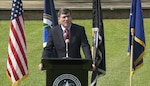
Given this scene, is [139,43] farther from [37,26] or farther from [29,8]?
[29,8]

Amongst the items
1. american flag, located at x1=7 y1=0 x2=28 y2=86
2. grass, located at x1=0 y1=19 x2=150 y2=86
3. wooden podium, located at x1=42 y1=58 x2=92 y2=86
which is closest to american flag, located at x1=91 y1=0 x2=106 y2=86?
american flag, located at x1=7 y1=0 x2=28 y2=86

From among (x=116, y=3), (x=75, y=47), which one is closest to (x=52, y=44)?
(x=75, y=47)

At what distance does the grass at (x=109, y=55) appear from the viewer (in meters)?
10.7

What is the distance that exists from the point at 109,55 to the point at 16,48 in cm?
498

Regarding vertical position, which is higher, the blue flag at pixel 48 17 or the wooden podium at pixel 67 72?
the blue flag at pixel 48 17

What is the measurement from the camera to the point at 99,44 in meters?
8.25

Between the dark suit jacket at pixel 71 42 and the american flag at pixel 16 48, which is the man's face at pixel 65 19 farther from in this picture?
the american flag at pixel 16 48

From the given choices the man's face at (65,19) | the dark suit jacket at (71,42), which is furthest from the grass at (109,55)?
the man's face at (65,19)

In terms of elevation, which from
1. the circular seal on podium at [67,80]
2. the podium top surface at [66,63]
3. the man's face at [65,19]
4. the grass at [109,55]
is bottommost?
the grass at [109,55]

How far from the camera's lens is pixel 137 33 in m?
8.86

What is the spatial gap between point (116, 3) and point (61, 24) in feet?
42.7

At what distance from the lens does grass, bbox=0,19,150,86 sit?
10.7 metres

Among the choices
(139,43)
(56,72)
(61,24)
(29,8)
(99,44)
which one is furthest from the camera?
(29,8)

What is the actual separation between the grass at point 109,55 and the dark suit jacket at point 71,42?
3.11 m
